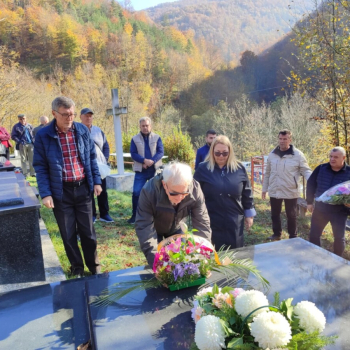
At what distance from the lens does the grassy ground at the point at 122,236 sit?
399 centimetres

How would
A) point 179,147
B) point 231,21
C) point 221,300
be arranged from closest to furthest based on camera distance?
point 221,300
point 179,147
point 231,21

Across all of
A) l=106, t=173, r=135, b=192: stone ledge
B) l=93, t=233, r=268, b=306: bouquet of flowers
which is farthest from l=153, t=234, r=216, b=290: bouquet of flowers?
l=106, t=173, r=135, b=192: stone ledge

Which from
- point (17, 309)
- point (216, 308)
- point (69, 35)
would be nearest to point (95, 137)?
point (17, 309)

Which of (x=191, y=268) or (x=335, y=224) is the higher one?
(x=191, y=268)

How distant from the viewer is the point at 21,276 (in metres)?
2.90

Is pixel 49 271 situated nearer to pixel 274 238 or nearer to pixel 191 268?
pixel 191 268

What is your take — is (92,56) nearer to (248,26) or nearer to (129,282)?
(129,282)

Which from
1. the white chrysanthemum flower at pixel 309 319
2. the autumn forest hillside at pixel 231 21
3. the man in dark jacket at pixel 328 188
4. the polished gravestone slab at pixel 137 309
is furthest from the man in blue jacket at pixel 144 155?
the autumn forest hillside at pixel 231 21

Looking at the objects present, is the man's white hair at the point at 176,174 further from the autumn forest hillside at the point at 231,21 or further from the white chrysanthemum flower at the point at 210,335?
the autumn forest hillside at the point at 231,21

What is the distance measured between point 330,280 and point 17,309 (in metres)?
2.09

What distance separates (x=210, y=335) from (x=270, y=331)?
228 millimetres

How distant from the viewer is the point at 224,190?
3.11m

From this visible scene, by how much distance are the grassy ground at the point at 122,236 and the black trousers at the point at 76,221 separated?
25 cm

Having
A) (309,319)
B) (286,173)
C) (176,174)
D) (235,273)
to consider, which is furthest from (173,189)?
(286,173)
